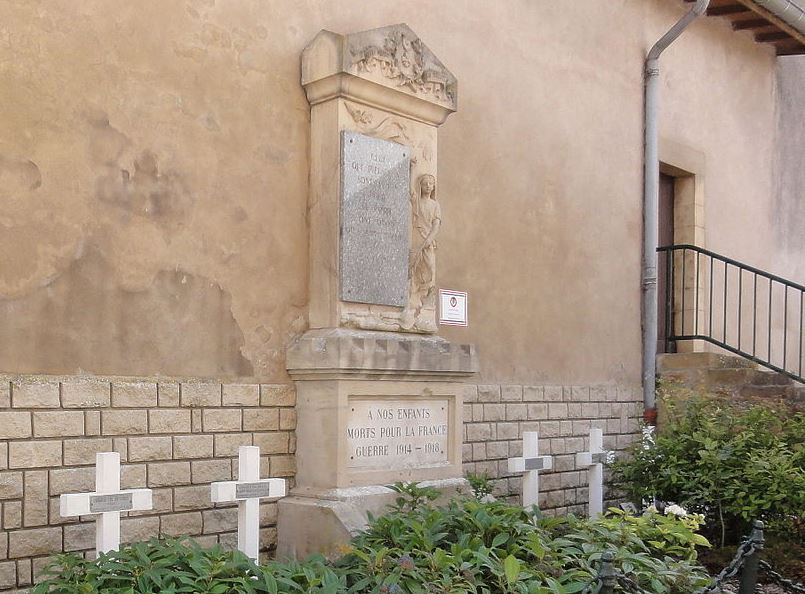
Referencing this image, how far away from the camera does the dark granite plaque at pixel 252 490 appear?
5262mm

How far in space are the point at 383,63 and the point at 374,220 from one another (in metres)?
0.99

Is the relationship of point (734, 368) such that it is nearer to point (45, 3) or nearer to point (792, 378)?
point (792, 378)

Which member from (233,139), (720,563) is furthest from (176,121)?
(720,563)

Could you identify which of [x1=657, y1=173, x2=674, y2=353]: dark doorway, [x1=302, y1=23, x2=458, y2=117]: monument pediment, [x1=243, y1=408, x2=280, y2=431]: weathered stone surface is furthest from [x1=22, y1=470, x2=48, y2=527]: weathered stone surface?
[x1=657, y1=173, x2=674, y2=353]: dark doorway

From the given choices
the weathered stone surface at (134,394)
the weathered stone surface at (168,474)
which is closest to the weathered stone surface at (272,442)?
the weathered stone surface at (168,474)

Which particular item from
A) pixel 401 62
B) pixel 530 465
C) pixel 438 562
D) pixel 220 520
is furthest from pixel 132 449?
pixel 530 465

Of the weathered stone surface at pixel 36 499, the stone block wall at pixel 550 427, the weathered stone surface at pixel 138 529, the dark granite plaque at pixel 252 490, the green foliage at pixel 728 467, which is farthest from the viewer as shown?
the stone block wall at pixel 550 427

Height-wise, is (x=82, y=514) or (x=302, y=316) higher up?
(x=302, y=316)

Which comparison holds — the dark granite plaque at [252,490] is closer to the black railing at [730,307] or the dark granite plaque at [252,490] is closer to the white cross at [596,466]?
the white cross at [596,466]

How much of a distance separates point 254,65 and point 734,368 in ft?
17.7

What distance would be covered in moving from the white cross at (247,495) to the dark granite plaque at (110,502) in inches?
20.2

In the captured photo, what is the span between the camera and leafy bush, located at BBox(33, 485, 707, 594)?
4164 millimetres

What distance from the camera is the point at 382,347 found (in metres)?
5.92

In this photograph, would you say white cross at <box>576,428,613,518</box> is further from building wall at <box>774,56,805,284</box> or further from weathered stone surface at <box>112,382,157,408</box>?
building wall at <box>774,56,805,284</box>
